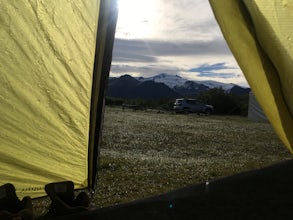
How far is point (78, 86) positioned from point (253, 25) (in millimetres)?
1941

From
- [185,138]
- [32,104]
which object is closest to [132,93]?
[185,138]

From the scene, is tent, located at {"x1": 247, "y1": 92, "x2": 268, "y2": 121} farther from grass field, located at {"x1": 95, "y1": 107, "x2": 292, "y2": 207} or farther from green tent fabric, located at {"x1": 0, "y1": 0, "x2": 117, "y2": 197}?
green tent fabric, located at {"x1": 0, "y1": 0, "x2": 117, "y2": 197}

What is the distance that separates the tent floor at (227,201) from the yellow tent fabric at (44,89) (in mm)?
1289

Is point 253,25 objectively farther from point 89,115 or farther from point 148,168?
point 148,168

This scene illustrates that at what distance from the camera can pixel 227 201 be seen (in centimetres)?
235

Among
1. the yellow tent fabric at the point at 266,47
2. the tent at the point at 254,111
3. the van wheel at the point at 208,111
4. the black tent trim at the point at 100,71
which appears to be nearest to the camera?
the yellow tent fabric at the point at 266,47

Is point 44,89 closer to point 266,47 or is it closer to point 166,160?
point 266,47

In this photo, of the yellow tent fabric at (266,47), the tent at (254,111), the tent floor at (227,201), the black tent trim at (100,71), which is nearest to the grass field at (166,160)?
the black tent trim at (100,71)

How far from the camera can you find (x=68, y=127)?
12.7 ft

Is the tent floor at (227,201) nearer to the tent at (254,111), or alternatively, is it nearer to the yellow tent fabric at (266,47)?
the yellow tent fabric at (266,47)

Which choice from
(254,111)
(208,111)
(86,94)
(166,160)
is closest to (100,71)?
(86,94)

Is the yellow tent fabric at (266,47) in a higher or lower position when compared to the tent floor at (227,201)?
higher

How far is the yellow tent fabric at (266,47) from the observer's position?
2211 millimetres

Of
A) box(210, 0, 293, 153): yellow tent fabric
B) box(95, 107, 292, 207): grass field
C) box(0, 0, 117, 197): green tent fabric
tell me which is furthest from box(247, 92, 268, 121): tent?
box(210, 0, 293, 153): yellow tent fabric
